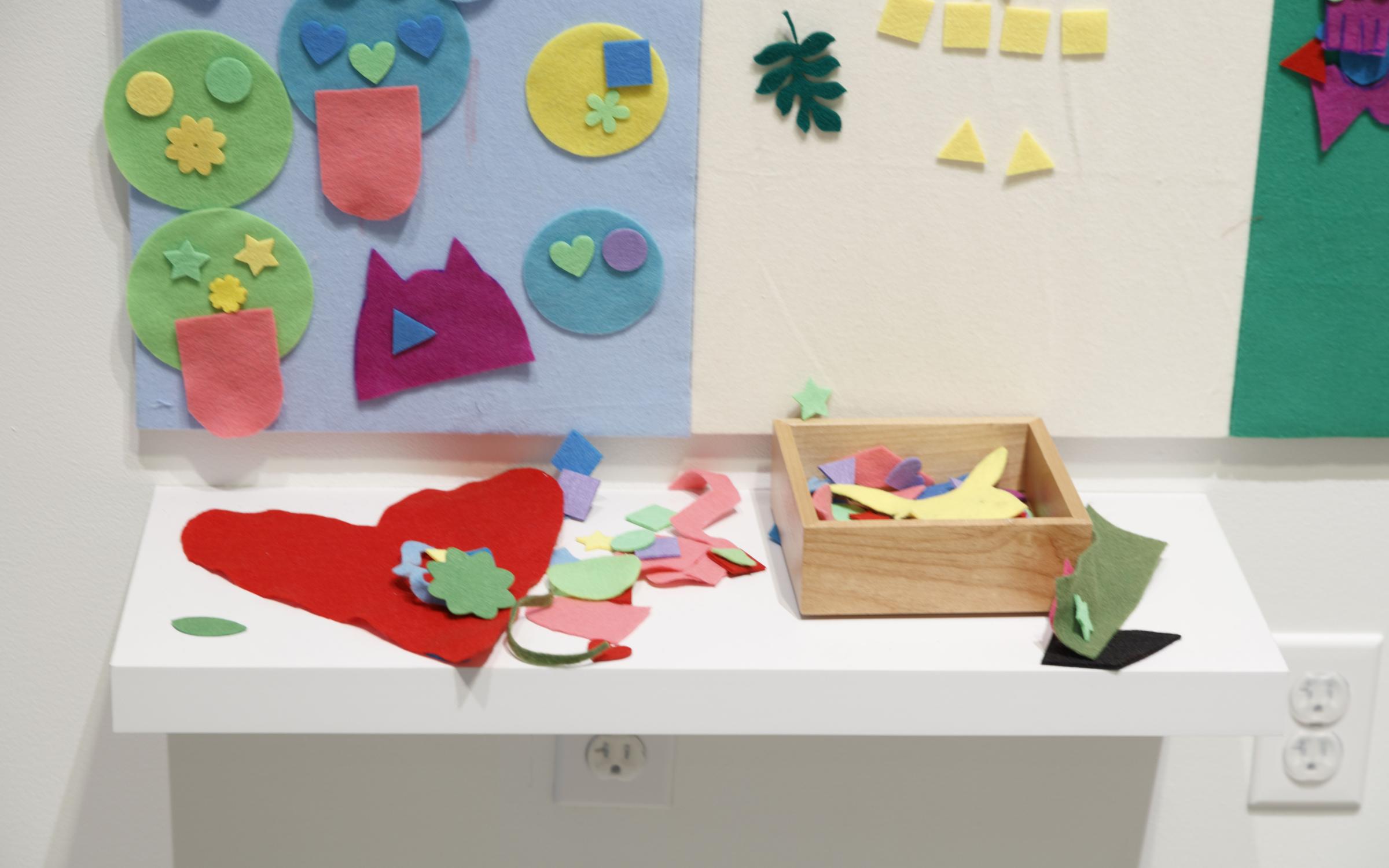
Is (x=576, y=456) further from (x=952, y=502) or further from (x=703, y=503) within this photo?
(x=952, y=502)

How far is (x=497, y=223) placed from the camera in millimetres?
725

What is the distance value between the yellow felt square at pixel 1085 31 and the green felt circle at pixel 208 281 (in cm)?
49

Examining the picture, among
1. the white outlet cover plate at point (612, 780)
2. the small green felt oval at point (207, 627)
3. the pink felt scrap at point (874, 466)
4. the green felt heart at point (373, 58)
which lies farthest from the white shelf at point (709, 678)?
the green felt heart at point (373, 58)

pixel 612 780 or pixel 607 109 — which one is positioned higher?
pixel 607 109

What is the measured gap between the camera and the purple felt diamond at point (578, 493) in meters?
0.75

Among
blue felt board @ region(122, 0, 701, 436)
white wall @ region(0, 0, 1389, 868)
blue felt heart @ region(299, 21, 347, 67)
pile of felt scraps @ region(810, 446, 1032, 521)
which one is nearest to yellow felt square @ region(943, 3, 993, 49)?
white wall @ region(0, 0, 1389, 868)

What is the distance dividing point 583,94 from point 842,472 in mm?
286

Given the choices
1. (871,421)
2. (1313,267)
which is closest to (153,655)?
(871,421)

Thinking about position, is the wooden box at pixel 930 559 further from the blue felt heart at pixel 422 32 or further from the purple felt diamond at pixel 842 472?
the blue felt heart at pixel 422 32

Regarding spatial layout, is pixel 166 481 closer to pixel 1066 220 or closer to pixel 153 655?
pixel 153 655

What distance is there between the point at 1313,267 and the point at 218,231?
27.6 inches

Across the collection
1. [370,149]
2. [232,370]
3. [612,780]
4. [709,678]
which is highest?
[370,149]

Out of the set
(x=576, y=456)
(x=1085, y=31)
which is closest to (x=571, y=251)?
(x=576, y=456)

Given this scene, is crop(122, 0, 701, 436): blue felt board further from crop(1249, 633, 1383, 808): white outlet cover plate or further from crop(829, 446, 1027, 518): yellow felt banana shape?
crop(1249, 633, 1383, 808): white outlet cover plate
